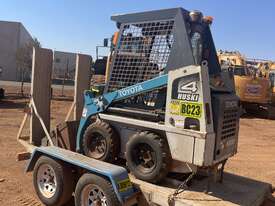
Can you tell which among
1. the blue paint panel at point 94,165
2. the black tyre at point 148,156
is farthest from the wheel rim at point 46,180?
the black tyre at point 148,156

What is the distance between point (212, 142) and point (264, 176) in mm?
4962

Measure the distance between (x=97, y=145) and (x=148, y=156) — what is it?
1021 millimetres

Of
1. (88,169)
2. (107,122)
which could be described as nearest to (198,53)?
(107,122)

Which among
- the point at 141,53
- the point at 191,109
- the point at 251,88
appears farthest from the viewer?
the point at 251,88

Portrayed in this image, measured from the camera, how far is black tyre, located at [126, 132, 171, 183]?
203 inches

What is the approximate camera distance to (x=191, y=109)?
491cm

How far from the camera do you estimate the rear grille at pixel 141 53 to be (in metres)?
5.59

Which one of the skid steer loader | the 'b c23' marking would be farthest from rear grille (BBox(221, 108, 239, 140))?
the 'b c23' marking

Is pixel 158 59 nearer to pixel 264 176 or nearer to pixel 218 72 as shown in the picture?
pixel 218 72

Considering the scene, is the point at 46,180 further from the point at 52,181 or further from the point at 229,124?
the point at 229,124

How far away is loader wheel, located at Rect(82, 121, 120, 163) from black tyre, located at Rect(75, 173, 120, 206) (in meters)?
0.52

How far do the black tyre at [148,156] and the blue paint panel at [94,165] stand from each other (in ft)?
0.86

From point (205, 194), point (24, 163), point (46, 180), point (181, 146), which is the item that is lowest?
point (24, 163)

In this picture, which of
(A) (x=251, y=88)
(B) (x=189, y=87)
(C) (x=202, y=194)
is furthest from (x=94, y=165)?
(A) (x=251, y=88)
